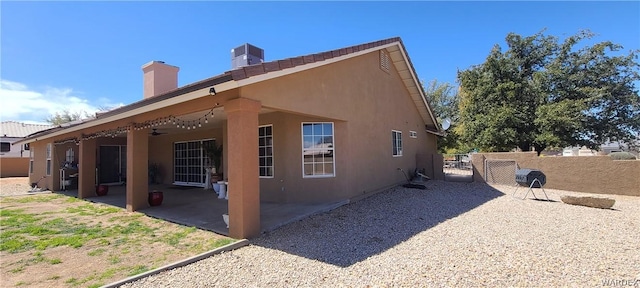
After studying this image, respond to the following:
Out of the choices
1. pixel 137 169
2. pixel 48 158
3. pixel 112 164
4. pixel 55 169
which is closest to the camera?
pixel 137 169

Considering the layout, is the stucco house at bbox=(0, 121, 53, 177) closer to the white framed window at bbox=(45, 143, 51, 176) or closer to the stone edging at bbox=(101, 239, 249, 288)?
the white framed window at bbox=(45, 143, 51, 176)

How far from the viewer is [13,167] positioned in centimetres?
2523

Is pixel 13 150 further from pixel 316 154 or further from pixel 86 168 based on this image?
pixel 316 154

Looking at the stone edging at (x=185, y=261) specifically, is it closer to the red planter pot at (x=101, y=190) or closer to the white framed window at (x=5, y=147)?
the red planter pot at (x=101, y=190)

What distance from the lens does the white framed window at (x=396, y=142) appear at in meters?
12.5

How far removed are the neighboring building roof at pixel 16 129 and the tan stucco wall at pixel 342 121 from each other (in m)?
34.5

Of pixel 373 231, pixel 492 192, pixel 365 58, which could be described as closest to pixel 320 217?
pixel 373 231

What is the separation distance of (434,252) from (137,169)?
8314mm

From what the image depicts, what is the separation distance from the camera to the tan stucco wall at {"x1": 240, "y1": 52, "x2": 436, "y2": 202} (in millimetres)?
6883

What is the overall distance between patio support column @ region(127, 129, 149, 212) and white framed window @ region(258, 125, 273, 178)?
11.3 ft

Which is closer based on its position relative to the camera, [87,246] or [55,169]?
[87,246]

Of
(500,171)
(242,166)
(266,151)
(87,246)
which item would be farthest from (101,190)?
(500,171)

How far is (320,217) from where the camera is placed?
288 inches

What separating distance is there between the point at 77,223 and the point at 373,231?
7197mm
